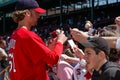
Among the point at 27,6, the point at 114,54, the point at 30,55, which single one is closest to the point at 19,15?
the point at 27,6

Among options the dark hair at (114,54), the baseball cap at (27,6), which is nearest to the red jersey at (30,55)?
the baseball cap at (27,6)

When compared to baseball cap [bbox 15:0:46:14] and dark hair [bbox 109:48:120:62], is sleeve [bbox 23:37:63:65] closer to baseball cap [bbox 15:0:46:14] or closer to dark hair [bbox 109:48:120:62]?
baseball cap [bbox 15:0:46:14]

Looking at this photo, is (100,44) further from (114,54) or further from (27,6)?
(27,6)

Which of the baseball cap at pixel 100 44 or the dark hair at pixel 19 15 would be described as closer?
the baseball cap at pixel 100 44

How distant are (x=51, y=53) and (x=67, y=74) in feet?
4.71

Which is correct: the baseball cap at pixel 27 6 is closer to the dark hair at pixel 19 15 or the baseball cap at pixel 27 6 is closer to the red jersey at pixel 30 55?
the dark hair at pixel 19 15

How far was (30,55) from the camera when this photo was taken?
4.10 m

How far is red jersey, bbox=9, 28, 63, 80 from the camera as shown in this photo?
4051 millimetres

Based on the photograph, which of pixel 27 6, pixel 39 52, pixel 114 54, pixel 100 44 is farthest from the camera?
pixel 27 6

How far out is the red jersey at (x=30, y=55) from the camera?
4.05 m

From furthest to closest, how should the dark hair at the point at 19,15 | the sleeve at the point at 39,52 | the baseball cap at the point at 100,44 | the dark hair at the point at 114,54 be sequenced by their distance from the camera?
the dark hair at the point at 19,15, the sleeve at the point at 39,52, the dark hair at the point at 114,54, the baseball cap at the point at 100,44

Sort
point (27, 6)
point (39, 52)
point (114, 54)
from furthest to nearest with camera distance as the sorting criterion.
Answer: point (27, 6) → point (39, 52) → point (114, 54)

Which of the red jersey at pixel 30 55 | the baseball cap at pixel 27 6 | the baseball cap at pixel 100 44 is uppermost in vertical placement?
the baseball cap at pixel 27 6

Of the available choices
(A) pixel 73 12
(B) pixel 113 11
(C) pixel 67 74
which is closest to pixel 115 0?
(B) pixel 113 11
